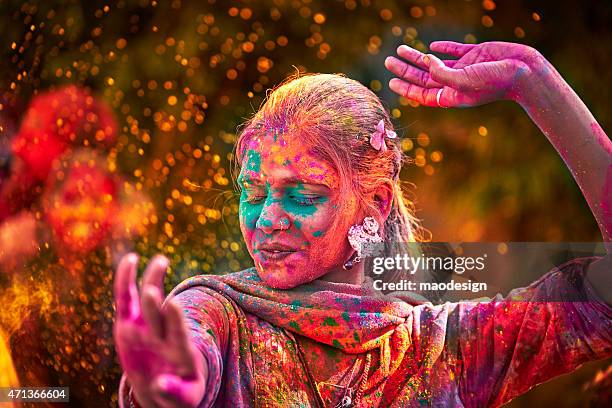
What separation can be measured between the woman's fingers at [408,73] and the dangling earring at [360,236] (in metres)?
0.28

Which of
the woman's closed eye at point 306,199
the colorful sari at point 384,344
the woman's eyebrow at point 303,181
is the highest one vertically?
the woman's eyebrow at point 303,181

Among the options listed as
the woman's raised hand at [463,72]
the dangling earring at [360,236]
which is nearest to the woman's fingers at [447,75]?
the woman's raised hand at [463,72]

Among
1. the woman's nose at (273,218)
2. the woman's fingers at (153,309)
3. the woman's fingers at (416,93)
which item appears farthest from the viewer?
the woman's fingers at (416,93)

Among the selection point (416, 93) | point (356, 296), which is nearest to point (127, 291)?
point (356, 296)

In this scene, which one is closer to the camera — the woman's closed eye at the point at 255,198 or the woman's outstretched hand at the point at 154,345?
the woman's outstretched hand at the point at 154,345

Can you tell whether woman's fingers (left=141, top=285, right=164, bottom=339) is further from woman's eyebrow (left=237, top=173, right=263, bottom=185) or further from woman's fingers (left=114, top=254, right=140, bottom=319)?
woman's eyebrow (left=237, top=173, right=263, bottom=185)

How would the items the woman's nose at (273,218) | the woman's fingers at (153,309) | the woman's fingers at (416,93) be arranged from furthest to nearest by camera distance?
the woman's fingers at (416,93)
the woman's nose at (273,218)
the woman's fingers at (153,309)

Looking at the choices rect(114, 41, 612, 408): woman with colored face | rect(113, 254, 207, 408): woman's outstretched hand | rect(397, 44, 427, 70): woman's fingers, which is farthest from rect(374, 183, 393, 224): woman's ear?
rect(113, 254, 207, 408): woman's outstretched hand

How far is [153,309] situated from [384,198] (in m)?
0.61

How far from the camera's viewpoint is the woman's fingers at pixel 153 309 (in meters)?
1.15

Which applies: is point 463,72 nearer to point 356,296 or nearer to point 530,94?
point 530,94

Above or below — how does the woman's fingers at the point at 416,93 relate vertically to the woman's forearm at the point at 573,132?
above

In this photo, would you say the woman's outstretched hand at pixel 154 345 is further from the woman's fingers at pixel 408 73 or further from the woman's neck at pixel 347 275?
the woman's fingers at pixel 408 73

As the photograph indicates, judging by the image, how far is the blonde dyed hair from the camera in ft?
5.24
